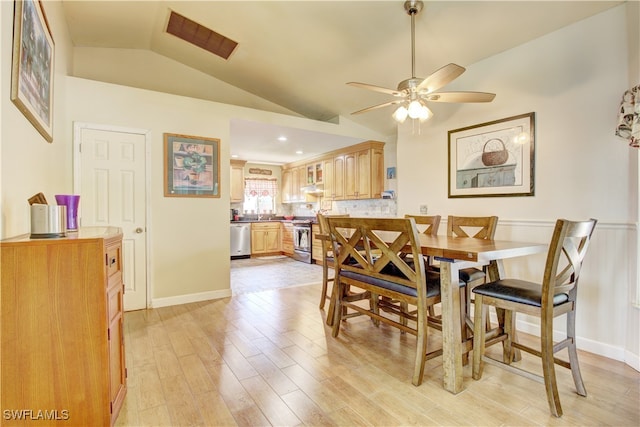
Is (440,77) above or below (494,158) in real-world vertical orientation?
above

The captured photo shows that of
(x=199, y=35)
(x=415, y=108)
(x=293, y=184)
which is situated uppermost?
(x=199, y=35)

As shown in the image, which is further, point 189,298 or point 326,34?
point 189,298

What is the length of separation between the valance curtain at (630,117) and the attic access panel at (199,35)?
3484mm

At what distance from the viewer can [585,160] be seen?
92.6 inches

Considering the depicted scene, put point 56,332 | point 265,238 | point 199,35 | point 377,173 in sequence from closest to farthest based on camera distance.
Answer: point 56,332 → point 199,35 → point 377,173 → point 265,238

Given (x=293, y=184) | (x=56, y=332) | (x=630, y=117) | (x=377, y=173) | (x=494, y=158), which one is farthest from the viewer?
(x=293, y=184)

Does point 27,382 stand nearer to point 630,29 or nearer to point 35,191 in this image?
point 35,191

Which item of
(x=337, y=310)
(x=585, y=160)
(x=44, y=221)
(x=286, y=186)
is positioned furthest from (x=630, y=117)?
(x=286, y=186)

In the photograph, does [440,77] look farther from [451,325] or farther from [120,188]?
[120,188]

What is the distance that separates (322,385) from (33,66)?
253cm

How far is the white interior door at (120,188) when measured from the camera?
3090 millimetres

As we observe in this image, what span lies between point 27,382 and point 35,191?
4.03 ft

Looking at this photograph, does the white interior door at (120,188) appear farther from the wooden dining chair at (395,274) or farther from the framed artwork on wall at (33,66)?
the wooden dining chair at (395,274)

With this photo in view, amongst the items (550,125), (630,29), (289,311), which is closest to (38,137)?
(289,311)
